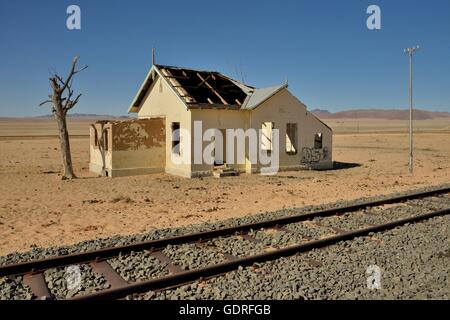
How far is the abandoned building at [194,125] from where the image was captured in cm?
1956

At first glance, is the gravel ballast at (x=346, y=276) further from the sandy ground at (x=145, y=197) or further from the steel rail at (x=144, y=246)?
the sandy ground at (x=145, y=197)

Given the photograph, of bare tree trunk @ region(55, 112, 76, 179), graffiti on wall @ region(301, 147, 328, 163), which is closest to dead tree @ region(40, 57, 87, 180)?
bare tree trunk @ region(55, 112, 76, 179)

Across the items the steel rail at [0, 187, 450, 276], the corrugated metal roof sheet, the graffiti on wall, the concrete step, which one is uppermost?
the corrugated metal roof sheet

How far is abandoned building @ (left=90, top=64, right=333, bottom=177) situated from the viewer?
19.6 m

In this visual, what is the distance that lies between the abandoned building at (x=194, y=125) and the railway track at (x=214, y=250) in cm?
992

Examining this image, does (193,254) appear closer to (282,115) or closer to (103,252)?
(103,252)

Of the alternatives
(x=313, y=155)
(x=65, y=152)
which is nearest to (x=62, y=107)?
(x=65, y=152)

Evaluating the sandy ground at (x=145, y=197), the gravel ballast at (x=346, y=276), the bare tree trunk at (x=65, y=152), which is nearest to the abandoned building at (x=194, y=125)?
the sandy ground at (x=145, y=197)

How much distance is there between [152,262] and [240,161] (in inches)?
556

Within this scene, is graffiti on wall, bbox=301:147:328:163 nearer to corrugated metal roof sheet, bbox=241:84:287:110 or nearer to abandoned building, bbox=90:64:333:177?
abandoned building, bbox=90:64:333:177

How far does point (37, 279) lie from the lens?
20.9ft

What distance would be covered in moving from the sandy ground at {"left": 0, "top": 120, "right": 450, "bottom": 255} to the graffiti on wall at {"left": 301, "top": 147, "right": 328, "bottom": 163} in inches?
48.5

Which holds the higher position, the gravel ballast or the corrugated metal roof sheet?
the corrugated metal roof sheet
